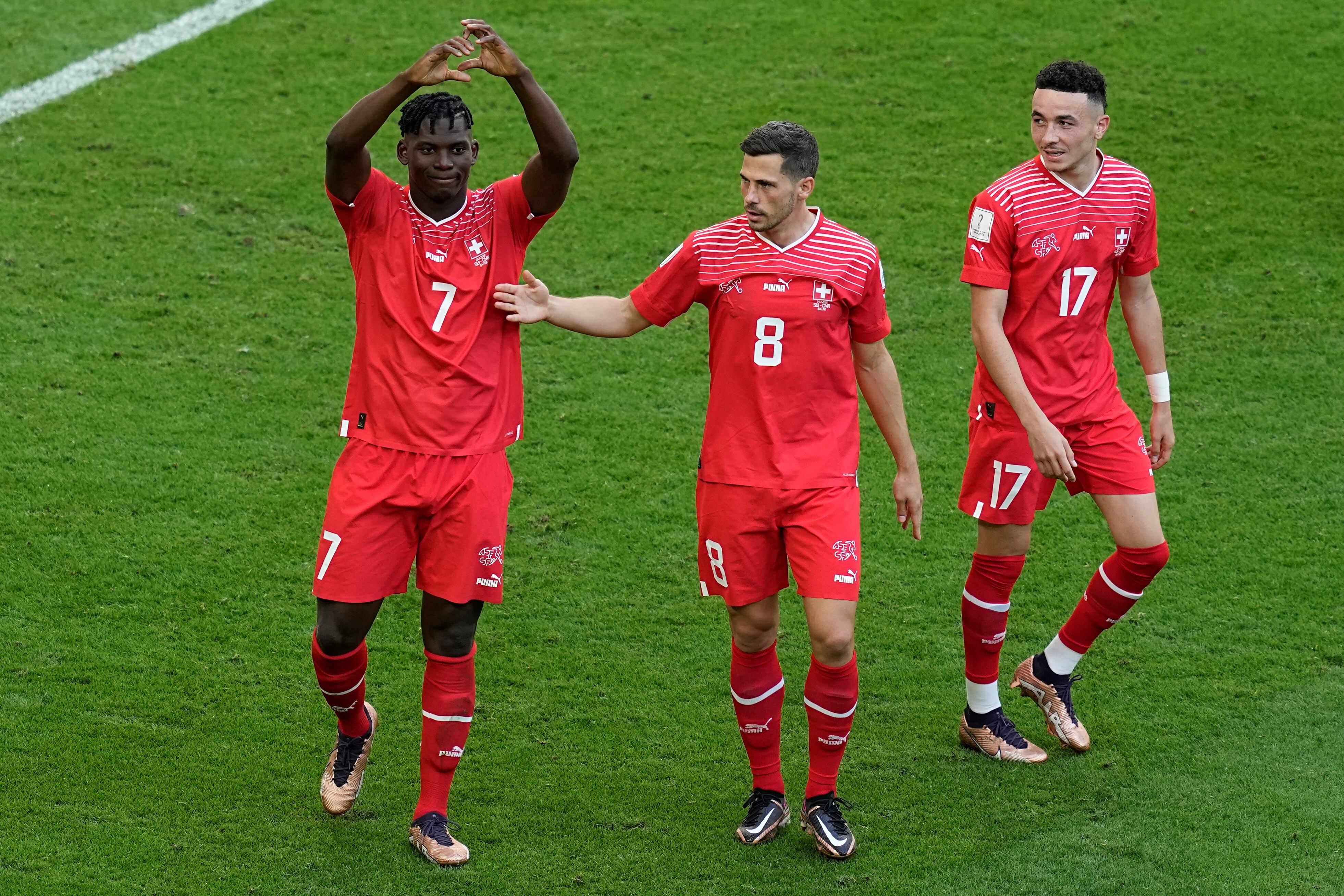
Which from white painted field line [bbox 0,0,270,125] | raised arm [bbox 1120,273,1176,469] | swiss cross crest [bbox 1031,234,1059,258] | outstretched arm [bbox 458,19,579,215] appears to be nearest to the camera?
outstretched arm [bbox 458,19,579,215]

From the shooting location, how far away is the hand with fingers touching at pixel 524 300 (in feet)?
16.0

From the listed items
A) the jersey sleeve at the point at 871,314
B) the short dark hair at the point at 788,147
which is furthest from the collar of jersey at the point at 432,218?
the jersey sleeve at the point at 871,314

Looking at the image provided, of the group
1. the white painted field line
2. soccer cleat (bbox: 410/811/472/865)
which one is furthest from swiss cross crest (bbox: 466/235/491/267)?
the white painted field line

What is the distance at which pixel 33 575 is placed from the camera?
6.46 metres

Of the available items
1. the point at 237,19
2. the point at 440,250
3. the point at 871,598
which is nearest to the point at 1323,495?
the point at 871,598

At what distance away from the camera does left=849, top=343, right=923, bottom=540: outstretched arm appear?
5.09 m

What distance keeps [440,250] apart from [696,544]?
2.61 m

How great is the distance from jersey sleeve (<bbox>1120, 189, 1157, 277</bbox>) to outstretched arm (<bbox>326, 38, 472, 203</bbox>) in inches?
95.1

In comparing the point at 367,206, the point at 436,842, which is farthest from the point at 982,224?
the point at 436,842

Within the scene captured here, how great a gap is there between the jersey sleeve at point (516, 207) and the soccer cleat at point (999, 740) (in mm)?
2435

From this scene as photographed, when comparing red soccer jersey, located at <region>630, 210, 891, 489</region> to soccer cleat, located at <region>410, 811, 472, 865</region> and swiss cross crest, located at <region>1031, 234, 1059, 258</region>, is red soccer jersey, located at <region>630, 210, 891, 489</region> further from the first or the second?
soccer cleat, located at <region>410, 811, 472, 865</region>

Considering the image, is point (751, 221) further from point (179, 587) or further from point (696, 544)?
point (179, 587)

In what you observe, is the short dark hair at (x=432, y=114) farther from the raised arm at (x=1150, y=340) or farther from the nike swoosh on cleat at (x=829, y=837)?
the nike swoosh on cleat at (x=829, y=837)

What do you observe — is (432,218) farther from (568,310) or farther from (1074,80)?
(1074,80)
